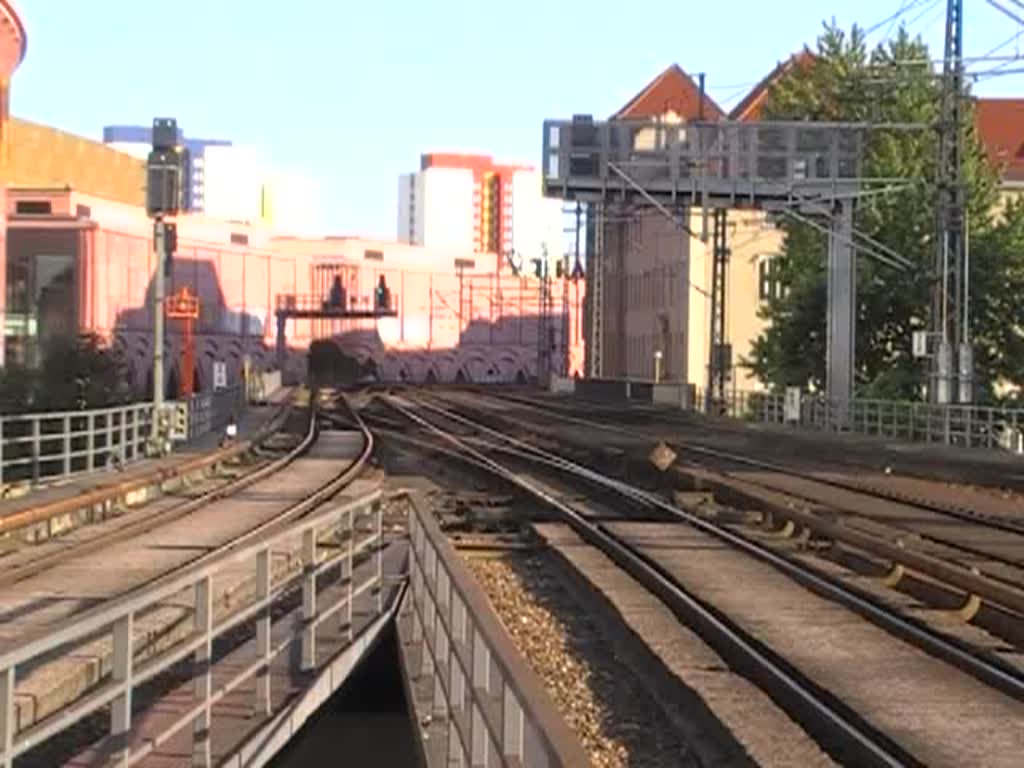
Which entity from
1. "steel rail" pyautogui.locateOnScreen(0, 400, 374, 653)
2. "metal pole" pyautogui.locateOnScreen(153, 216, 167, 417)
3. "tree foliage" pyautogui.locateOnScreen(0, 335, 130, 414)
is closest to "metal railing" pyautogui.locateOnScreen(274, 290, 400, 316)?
"tree foliage" pyautogui.locateOnScreen(0, 335, 130, 414)

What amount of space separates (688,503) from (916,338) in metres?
20.3

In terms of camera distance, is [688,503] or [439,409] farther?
[439,409]

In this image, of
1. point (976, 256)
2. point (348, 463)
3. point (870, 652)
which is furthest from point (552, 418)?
point (870, 652)

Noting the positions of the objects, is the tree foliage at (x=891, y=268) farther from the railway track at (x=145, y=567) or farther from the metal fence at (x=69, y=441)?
the railway track at (x=145, y=567)

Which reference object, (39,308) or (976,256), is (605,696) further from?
(39,308)

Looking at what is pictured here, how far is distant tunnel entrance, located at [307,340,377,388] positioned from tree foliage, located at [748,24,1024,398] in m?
74.2

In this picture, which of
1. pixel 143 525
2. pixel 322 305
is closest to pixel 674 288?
pixel 322 305

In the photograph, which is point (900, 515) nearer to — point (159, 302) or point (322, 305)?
point (159, 302)

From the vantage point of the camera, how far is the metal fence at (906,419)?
4788 cm

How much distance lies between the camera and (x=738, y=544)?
22.7m

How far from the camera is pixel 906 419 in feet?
176

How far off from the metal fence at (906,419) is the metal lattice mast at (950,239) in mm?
705

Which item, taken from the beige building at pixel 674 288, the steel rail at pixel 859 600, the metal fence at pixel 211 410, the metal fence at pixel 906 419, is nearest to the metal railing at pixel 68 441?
the metal fence at pixel 211 410

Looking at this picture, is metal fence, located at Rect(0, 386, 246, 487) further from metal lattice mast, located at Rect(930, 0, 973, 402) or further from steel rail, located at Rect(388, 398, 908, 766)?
metal lattice mast, located at Rect(930, 0, 973, 402)
